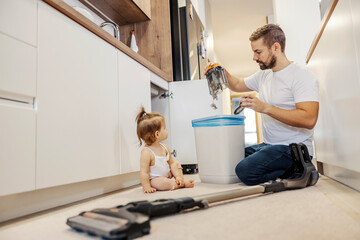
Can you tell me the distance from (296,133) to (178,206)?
0.94 metres

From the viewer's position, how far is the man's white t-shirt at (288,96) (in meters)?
1.42

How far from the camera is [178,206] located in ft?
2.74

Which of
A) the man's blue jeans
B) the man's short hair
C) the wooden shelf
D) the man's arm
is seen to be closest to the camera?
the man's arm

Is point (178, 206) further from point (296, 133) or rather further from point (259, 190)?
point (296, 133)

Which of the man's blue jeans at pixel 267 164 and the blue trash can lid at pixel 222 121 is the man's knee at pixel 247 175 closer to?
the man's blue jeans at pixel 267 164

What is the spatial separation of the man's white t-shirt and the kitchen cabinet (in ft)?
3.94

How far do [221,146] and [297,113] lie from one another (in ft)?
1.59

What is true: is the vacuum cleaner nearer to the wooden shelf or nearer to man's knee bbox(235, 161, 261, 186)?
man's knee bbox(235, 161, 261, 186)

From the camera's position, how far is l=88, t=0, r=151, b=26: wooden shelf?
2.15m

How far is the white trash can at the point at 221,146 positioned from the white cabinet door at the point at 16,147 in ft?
3.35

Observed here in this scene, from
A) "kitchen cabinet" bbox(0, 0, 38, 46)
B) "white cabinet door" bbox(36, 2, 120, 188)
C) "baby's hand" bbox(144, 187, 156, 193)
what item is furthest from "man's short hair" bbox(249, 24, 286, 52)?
"kitchen cabinet" bbox(0, 0, 38, 46)

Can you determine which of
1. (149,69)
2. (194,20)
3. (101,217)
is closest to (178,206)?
(101,217)

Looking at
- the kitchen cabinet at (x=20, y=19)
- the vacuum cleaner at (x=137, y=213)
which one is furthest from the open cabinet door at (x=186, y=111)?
the kitchen cabinet at (x=20, y=19)

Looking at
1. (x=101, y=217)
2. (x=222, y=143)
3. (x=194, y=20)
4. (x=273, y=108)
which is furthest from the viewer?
(x=194, y=20)
